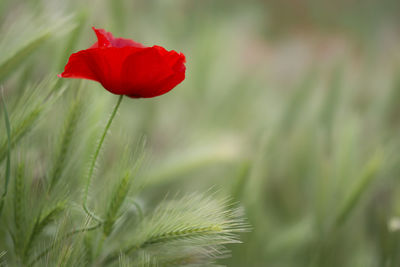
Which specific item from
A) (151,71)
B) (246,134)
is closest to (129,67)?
(151,71)

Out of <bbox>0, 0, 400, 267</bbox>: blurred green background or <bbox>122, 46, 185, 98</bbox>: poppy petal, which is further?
<bbox>0, 0, 400, 267</bbox>: blurred green background

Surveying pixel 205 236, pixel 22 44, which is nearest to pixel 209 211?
pixel 205 236

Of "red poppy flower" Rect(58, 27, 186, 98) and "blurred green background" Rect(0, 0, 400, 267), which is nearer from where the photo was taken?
"red poppy flower" Rect(58, 27, 186, 98)

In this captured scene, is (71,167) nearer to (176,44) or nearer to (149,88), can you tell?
(149,88)

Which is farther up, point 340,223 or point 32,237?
point 340,223

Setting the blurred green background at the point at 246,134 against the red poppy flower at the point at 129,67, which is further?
the blurred green background at the point at 246,134
